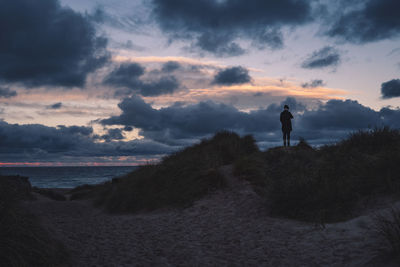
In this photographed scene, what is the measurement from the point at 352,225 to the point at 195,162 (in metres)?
9.34

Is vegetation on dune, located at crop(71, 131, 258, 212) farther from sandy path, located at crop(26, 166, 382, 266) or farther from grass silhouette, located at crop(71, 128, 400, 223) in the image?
sandy path, located at crop(26, 166, 382, 266)

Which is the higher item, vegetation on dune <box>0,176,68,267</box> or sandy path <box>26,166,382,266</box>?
vegetation on dune <box>0,176,68,267</box>

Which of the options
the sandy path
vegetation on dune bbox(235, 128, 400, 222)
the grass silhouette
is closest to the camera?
the sandy path

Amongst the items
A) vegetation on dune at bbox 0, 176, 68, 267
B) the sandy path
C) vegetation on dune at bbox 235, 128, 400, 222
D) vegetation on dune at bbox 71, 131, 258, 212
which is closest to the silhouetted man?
vegetation on dune at bbox 71, 131, 258, 212

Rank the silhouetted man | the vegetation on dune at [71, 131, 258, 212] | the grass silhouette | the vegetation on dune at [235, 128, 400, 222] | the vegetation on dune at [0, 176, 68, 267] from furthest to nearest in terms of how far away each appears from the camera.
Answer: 1. the silhouetted man
2. the vegetation on dune at [71, 131, 258, 212]
3. the grass silhouette
4. the vegetation on dune at [235, 128, 400, 222]
5. the vegetation on dune at [0, 176, 68, 267]

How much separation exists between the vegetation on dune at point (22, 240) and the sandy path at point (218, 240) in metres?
0.65

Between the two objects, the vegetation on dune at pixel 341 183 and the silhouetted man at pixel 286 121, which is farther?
the silhouetted man at pixel 286 121

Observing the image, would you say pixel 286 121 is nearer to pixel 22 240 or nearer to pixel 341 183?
pixel 341 183

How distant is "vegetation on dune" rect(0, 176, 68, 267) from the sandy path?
2.13 ft

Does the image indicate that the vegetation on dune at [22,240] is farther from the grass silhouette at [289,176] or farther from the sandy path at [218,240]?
the grass silhouette at [289,176]

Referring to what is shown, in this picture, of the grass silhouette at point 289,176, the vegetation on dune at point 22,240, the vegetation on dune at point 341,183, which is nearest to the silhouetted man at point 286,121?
the grass silhouette at point 289,176

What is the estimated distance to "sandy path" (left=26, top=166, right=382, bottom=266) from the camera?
6.51m

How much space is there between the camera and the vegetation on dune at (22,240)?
507 cm

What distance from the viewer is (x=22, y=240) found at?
5500mm
